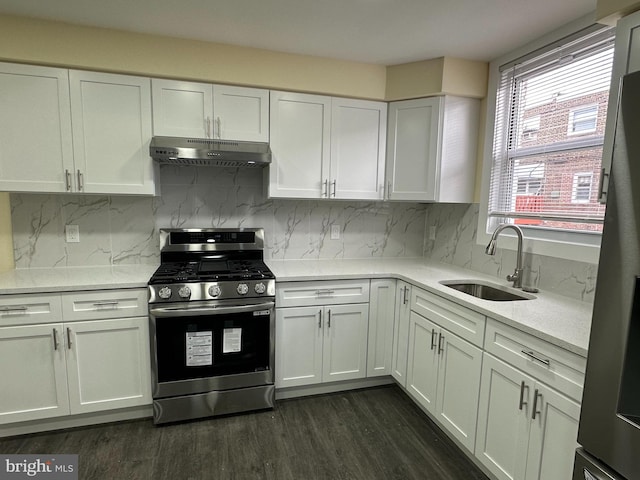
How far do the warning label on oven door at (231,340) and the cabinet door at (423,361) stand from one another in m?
1.16

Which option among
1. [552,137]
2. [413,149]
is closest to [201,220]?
[413,149]

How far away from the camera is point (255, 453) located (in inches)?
80.5

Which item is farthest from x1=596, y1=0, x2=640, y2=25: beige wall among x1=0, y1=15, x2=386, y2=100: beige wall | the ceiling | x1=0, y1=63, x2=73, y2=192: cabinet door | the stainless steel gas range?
x1=0, y1=63, x2=73, y2=192: cabinet door

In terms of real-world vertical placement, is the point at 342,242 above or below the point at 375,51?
below

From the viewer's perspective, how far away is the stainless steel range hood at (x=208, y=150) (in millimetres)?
2242

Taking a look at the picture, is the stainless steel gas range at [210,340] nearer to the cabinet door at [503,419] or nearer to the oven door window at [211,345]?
the oven door window at [211,345]

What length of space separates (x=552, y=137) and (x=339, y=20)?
4.72 feet

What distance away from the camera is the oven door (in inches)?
87.6

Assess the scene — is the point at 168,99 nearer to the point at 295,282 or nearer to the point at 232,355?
the point at 295,282

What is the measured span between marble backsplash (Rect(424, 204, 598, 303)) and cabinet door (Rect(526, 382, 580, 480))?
2.47ft

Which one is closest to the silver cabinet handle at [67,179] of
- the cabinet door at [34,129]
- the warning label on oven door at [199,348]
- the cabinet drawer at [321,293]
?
the cabinet door at [34,129]

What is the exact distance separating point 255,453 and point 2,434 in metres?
1.50

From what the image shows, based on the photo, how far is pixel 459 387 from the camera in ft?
6.51

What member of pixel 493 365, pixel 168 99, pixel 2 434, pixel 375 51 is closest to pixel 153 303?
pixel 2 434
